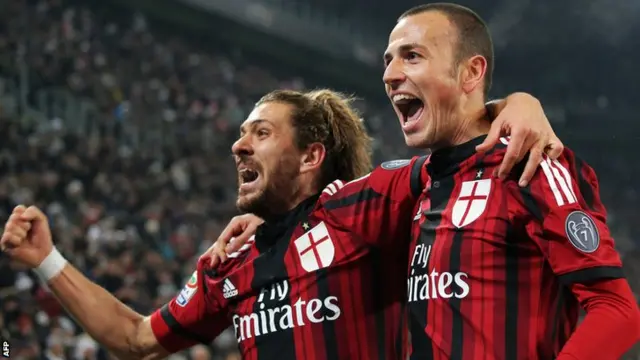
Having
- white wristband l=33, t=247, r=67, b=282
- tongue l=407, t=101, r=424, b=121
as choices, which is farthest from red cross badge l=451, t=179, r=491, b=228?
white wristband l=33, t=247, r=67, b=282

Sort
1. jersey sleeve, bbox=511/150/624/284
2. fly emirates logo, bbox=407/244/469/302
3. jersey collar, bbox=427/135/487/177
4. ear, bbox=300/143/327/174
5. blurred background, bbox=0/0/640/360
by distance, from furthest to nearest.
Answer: blurred background, bbox=0/0/640/360, ear, bbox=300/143/327/174, jersey collar, bbox=427/135/487/177, fly emirates logo, bbox=407/244/469/302, jersey sleeve, bbox=511/150/624/284

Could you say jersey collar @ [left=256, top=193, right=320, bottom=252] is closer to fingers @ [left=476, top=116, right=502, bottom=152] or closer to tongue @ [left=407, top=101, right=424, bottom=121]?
tongue @ [left=407, top=101, right=424, bottom=121]

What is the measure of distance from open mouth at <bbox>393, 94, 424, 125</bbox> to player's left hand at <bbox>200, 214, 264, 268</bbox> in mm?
843

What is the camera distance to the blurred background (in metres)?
9.73

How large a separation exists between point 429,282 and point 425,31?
64 cm

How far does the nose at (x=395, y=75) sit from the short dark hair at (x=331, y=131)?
0.74m

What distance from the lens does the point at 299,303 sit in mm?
2885

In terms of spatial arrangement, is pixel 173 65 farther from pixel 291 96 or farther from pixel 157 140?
pixel 291 96

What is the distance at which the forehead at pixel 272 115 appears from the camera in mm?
3203

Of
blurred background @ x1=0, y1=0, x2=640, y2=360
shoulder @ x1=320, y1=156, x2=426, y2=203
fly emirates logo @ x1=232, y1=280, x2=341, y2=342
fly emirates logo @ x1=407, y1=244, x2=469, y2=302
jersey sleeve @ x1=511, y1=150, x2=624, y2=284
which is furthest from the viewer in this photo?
blurred background @ x1=0, y1=0, x2=640, y2=360

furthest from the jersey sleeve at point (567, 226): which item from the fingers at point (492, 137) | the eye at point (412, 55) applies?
the eye at point (412, 55)

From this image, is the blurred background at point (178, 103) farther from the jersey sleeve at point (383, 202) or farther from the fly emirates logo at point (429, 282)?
the fly emirates logo at point (429, 282)

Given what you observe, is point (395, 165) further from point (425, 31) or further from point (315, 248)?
point (425, 31)

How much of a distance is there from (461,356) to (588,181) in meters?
0.51
